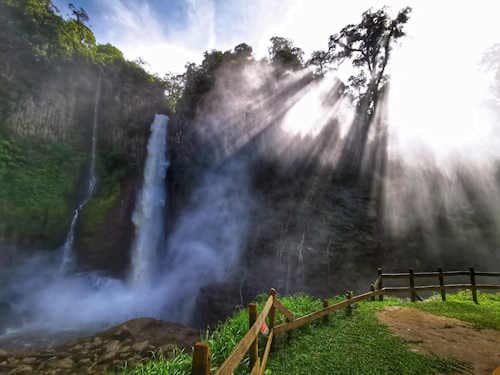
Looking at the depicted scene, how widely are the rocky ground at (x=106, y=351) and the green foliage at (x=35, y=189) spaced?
837 cm

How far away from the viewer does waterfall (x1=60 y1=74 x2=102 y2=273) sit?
677 inches

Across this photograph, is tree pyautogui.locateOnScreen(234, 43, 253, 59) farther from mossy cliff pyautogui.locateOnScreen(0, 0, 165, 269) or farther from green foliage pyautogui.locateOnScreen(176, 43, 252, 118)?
mossy cliff pyautogui.locateOnScreen(0, 0, 165, 269)

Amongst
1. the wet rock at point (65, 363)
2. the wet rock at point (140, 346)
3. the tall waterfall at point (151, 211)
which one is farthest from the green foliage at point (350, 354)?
the tall waterfall at point (151, 211)

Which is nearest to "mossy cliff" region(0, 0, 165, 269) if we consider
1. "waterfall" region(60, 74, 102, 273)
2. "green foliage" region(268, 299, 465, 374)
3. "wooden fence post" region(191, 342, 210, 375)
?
"waterfall" region(60, 74, 102, 273)

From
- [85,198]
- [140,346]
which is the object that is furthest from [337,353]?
[85,198]

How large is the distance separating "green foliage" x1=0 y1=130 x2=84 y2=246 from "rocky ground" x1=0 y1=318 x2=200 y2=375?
8371 mm

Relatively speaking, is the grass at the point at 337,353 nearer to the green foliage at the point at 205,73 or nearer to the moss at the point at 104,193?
the moss at the point at 104,193

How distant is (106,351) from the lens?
869 centimetres

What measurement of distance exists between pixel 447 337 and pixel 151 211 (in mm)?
20120

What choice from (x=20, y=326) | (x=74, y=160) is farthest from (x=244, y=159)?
(x=20, y=326)

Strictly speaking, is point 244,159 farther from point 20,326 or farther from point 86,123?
point 20,326

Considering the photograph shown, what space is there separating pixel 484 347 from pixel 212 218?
656 inches

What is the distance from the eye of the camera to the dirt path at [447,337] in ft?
13.3

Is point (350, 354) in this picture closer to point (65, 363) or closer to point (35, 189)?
point (65, 363)
